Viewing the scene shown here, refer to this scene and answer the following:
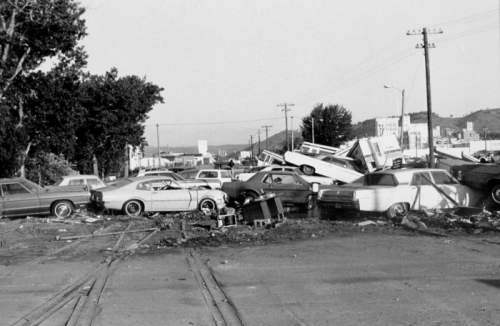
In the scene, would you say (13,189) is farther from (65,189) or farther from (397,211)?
(397,211)

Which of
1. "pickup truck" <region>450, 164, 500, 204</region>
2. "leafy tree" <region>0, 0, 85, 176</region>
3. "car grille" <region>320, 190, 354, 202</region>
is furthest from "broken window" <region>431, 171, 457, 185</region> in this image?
"leafy tree" <region>0, 0, 85, 176</region>

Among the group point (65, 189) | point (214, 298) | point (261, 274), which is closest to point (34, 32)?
point (65, 189)

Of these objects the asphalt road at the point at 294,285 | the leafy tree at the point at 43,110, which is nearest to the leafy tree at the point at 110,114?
the leafy tree at the point at 43,110

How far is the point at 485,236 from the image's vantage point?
12.2 metres

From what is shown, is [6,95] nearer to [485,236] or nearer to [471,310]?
[485,236]

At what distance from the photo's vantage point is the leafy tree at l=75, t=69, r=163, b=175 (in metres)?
46.1

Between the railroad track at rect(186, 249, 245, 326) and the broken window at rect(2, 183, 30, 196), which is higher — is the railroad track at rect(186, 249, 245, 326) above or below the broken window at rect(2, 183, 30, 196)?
below

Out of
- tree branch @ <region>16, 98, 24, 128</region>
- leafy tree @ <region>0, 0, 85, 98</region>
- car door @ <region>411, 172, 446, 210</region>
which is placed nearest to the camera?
car door @ <region>411, 172, 446, 210</region>

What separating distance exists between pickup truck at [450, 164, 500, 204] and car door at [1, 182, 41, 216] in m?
13.5

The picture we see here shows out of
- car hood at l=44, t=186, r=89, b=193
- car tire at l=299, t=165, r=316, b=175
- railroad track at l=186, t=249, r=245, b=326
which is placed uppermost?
car tire at l=299, t=165, r=316, b=175

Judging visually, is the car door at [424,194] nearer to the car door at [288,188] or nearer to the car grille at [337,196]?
the car grille at [337,196]

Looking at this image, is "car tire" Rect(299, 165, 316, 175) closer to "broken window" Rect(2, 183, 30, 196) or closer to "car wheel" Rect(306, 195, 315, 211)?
"car wheel" Rect(306, 195, 315, 211)

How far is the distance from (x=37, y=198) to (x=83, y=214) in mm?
1571

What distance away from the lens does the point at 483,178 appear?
16516 millimetres
